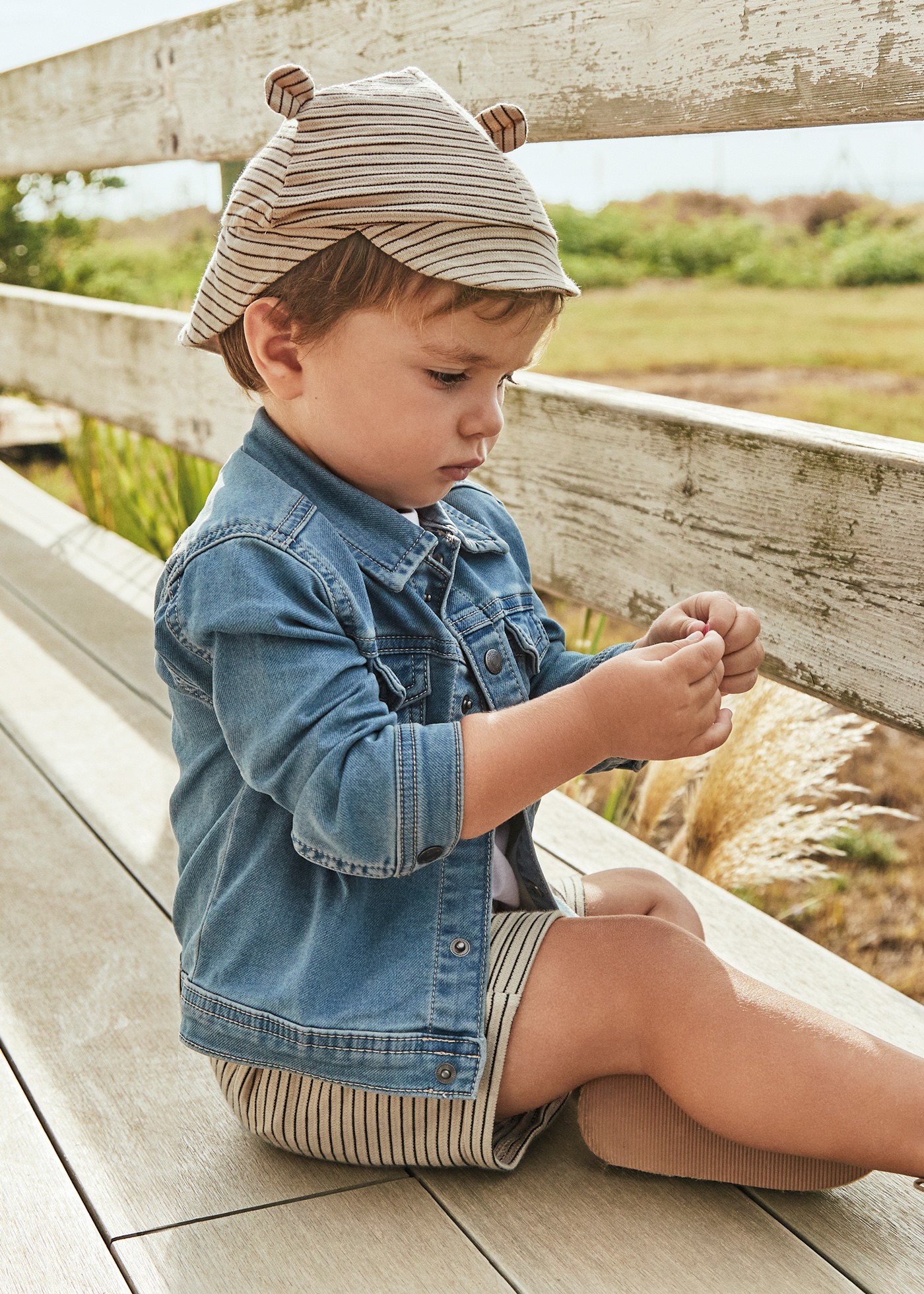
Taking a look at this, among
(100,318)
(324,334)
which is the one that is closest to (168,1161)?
(324,334)

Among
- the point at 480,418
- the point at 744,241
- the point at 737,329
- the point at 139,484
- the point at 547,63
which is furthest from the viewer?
the point at 744,241

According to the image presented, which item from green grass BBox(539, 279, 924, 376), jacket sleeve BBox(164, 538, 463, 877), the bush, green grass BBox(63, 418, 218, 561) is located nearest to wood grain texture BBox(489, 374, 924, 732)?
jacket sleeve BBox(164, 538, 463, 877)

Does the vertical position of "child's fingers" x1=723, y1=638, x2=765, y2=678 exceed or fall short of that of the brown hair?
it falls short

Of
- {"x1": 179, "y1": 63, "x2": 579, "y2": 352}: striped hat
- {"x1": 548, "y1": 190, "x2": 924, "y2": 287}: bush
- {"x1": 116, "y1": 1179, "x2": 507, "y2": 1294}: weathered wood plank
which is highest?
{"x1": 179, "y1": 63, "x2": 579, "y2": 352}: striped hat

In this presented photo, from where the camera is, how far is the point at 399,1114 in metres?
1.19

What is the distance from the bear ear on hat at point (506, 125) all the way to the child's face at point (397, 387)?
6.6 inches

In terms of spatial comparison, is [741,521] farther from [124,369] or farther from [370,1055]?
[124,369]

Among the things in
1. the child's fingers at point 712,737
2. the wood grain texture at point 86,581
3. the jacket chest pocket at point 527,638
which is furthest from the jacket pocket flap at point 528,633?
the wood grain texture at point 86,581

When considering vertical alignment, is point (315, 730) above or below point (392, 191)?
below

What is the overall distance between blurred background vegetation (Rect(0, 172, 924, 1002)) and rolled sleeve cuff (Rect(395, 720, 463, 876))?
3.66 ft

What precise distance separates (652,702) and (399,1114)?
1.43 feet

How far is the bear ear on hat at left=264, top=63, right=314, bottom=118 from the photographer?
110 centimetres

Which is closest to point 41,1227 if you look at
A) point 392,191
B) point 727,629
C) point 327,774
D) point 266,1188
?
point 266,1188

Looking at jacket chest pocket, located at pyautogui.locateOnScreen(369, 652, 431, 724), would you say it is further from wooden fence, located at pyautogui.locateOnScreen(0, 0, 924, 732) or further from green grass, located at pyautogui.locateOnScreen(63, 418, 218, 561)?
green grass, located at pyautogui.locateOnScreen(63, 418, 218, 561)
